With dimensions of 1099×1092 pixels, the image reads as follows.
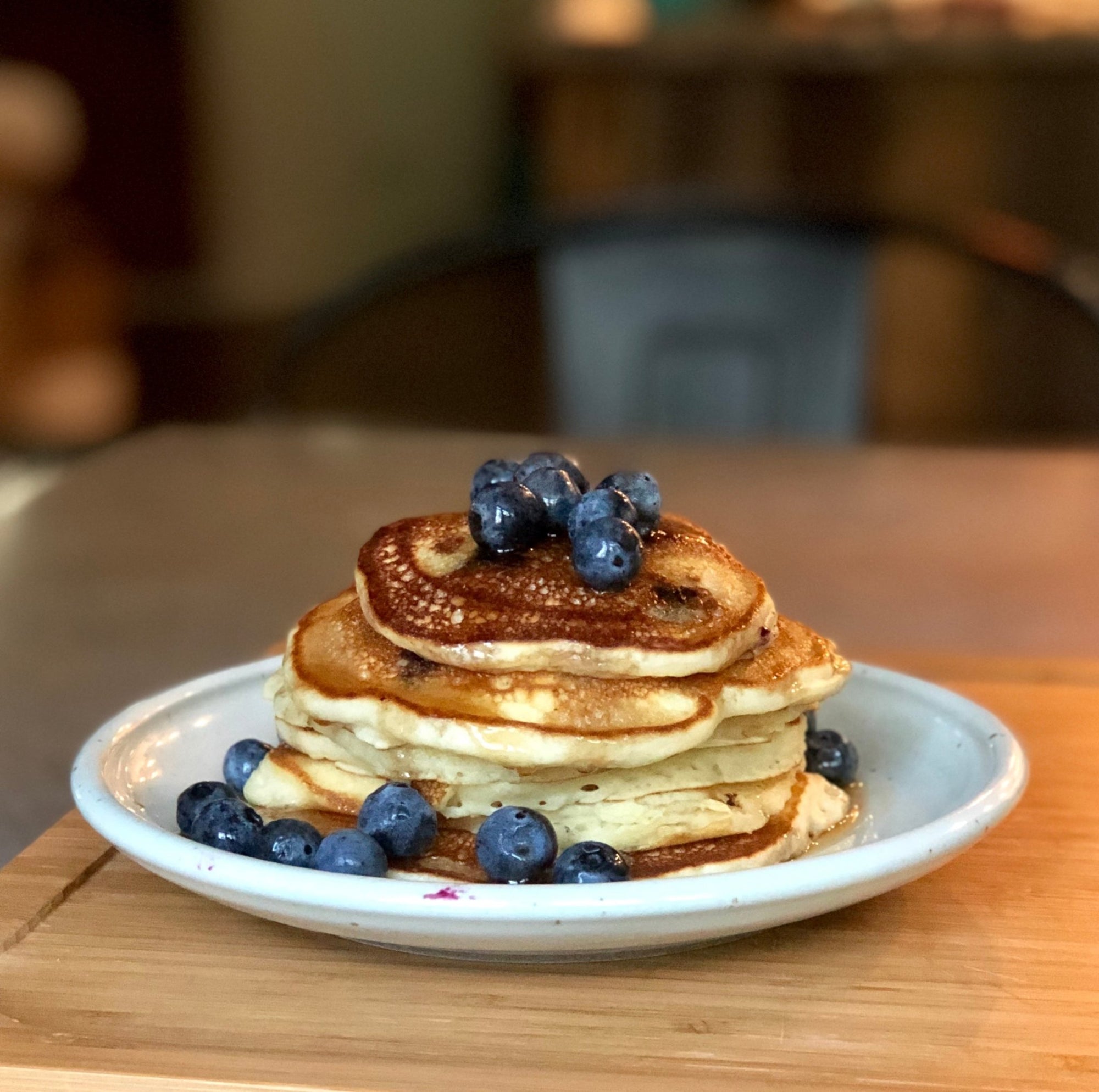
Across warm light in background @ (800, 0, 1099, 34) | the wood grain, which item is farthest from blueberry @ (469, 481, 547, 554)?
warm light in background @ (800, 0, 1099, 34)

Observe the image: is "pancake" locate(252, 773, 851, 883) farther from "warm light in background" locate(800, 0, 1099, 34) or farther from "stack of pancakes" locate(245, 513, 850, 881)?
"warm light in background" locate(800, 0, 1099, 34)

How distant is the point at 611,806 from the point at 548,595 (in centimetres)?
12

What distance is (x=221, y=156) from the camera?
5.89 meters

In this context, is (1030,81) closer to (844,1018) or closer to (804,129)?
(804,129)

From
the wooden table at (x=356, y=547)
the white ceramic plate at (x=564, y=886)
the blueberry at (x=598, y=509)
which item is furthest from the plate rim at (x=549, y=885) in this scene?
the wooden table at (x=356, y=547)

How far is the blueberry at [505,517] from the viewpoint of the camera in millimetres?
847

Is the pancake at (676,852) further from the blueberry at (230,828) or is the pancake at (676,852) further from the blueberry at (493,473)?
the blueberry at (493,473)

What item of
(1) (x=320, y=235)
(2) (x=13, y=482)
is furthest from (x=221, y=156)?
(2) (x=13, y=482)

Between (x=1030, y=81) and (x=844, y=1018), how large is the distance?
424 cm

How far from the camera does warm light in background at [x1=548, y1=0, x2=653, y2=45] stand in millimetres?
4863

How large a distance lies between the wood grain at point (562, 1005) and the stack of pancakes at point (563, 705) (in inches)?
2.9

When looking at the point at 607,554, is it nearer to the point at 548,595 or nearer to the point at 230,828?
the point at 548,595

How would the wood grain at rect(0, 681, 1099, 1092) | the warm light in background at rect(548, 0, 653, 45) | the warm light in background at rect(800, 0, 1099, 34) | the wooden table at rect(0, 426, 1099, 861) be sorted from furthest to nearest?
the warm light in background at rect(548, 0, 653, 45) < the warm light in background at rect(800, 0, 1099, 34) < the wooden table at rect(0, 426, 1099, 861) < the wood grain at rect(0, 681, 1099, 1092)

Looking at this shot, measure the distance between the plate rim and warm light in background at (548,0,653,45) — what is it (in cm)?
443
